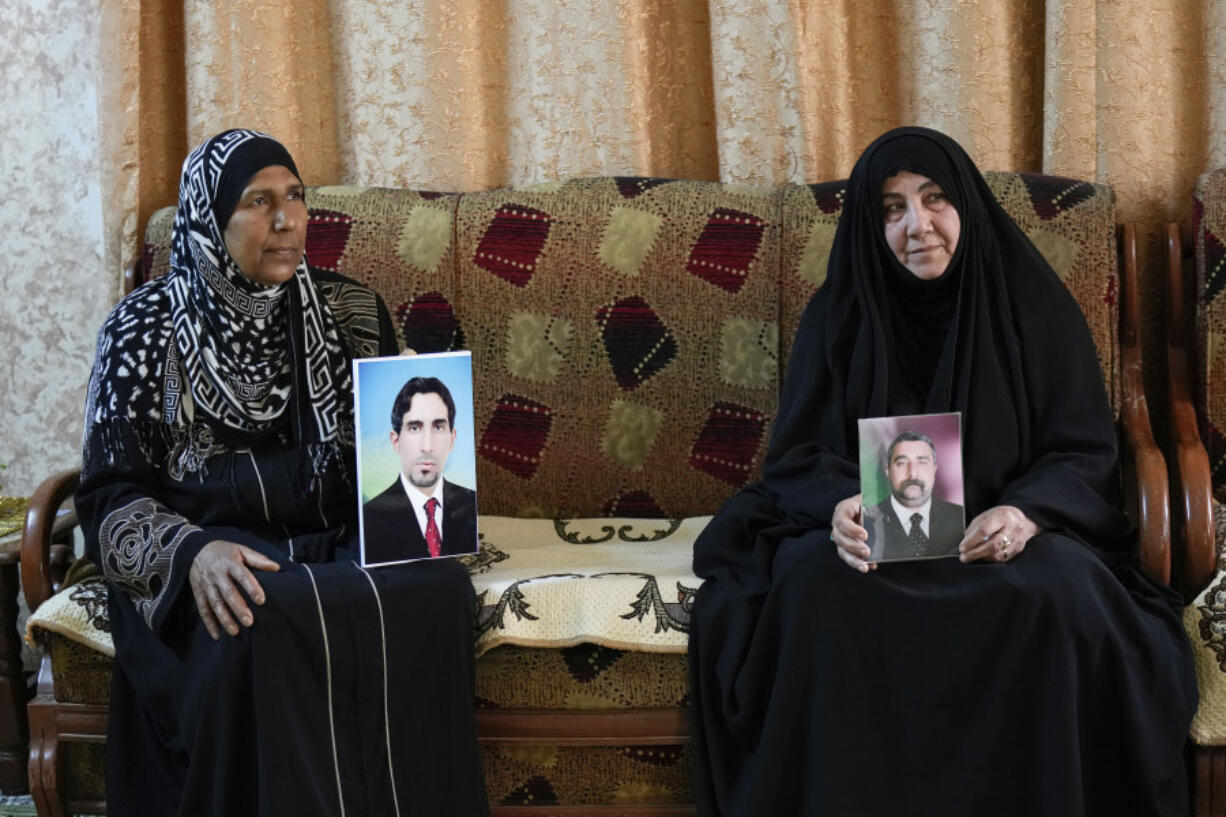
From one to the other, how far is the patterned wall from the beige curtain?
199 mm

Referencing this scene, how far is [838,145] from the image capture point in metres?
3.04

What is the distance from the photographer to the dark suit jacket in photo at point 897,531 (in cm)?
205

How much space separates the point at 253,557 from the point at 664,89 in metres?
1.58

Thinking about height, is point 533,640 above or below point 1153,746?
above

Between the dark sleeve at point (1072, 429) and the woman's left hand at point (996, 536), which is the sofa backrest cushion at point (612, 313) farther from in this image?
the woman's left hand at point (996, 536)

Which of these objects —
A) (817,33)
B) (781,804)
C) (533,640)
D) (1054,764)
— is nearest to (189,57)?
(817,33)

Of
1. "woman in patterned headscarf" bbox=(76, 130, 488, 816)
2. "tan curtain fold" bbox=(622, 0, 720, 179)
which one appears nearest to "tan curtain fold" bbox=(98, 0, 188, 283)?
"woman in patterned headscarf" bbox=(76, 130, 488, 816)

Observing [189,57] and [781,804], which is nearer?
[781,804]

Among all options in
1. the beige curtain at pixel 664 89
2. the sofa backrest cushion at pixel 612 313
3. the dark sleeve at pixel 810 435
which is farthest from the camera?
the beige curtain at pixel 664 89

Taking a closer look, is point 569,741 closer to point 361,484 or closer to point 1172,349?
point 361,484

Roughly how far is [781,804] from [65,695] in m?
1.25

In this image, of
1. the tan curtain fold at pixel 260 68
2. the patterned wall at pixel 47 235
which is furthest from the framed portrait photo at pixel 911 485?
the patterned wall at pixel 47 235

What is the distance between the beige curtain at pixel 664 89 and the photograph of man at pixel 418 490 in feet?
3.68

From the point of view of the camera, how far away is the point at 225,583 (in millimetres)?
2117
